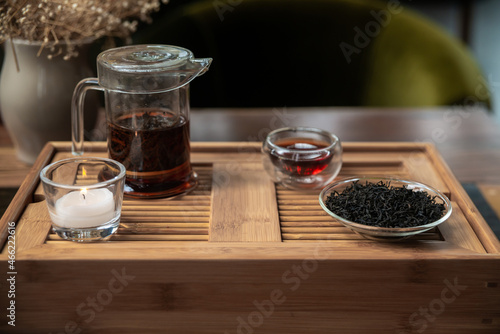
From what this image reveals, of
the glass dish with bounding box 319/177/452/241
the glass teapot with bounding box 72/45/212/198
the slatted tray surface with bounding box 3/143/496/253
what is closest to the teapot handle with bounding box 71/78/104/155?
the glass teapot with bounding box 72/45/212/198

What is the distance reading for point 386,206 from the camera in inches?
37.5

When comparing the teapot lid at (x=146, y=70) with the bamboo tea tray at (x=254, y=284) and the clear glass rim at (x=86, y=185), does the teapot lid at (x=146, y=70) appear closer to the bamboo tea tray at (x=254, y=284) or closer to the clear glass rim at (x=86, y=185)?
the clear glass rim at (x=86, y=185)

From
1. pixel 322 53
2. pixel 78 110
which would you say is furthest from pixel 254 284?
pixel 322 53

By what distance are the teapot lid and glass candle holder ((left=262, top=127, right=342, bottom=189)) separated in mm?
211

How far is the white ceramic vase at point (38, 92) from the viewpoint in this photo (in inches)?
52.7

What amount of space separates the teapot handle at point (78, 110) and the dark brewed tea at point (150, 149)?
77 mm

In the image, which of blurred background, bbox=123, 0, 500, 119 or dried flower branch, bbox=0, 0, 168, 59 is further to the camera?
blurred background, bbox=123, 0, 500, 119

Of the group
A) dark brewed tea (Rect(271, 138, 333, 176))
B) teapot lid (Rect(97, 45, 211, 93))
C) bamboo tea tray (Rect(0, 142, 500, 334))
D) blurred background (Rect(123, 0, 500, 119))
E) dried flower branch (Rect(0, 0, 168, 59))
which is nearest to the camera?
bamboo tea tray (Rect(0, 142, 500, 334))

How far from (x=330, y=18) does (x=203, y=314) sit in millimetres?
1540

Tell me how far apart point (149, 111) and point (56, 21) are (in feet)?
1.22

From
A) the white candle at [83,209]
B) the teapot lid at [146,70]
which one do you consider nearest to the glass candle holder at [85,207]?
the white candle at [83,209]

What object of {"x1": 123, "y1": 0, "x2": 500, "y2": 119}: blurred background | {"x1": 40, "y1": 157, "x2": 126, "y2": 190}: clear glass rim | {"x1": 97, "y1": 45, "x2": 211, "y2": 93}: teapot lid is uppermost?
{"x1": 97, "y1": 45, "x2": 211, "y2": 93}: teapot lid

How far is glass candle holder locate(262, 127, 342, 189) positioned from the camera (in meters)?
1.09

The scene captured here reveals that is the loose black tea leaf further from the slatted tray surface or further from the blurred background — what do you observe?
the blurred background
